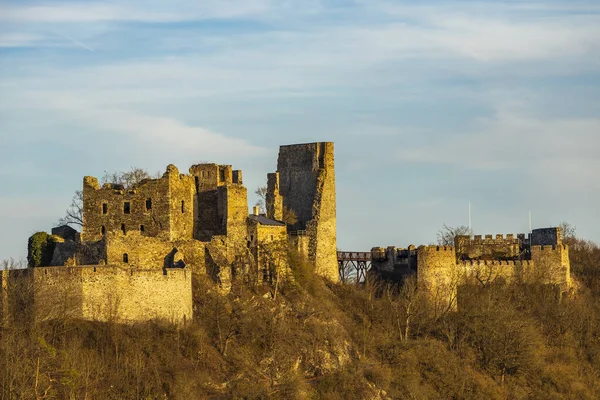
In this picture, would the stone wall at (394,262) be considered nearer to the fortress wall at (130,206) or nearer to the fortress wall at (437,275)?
the fortress wall at (437,275)

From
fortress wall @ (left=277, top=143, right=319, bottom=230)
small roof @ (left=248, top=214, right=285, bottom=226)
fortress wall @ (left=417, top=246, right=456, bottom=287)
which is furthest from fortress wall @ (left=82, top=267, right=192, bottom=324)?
fortress wall @ (left=417, top=246, right=456, bottom=287)

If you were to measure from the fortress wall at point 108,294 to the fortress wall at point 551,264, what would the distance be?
101 feet

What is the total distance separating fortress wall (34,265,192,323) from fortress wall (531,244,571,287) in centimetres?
3069

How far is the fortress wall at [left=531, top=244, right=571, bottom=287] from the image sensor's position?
333 ft

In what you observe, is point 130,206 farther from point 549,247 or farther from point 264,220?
point 549,247

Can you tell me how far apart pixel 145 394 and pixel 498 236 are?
3930cm

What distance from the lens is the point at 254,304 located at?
272 feet

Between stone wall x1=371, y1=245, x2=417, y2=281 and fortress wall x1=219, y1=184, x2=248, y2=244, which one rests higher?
fortress wall x1=219, y1=184, x2=248, y2=244

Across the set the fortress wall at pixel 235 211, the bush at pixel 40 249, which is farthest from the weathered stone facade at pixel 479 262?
the bush at pixel 40 249

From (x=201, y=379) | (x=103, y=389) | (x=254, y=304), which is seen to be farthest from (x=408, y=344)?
(x=103, y=389)

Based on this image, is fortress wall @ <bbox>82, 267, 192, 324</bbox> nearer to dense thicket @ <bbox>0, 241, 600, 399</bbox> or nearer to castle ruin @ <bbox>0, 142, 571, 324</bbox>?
castle ruin @ <bbox>0, 142, 571, 324</bbox>

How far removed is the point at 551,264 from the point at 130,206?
3073cm

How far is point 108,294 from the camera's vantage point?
76.0 metres

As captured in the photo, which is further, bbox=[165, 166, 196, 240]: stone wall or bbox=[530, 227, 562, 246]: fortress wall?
bbox=[530, 227, 562, 246]: fortress wall
